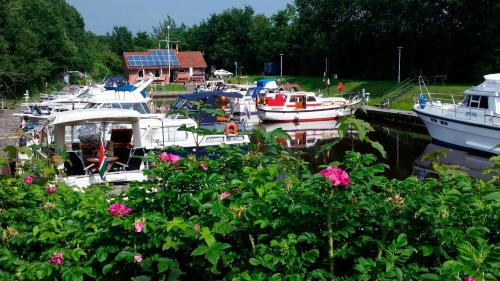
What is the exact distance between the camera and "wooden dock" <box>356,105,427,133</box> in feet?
103

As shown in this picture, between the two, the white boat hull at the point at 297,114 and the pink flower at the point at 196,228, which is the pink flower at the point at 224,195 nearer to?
the pink flower at the point at 196,228

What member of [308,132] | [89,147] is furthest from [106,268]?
[308,132]

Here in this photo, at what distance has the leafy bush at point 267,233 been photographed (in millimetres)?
3402

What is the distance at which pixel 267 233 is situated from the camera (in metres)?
3.79

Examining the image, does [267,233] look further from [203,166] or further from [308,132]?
[308,132]

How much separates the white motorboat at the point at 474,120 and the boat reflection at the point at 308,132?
5225mm

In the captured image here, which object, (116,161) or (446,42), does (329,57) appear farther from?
(116,161)

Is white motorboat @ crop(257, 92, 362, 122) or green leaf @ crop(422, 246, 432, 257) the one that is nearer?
green leaf @ crop(422, 246, 432, 257)

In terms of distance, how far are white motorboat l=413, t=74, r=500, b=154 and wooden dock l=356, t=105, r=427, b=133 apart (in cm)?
567

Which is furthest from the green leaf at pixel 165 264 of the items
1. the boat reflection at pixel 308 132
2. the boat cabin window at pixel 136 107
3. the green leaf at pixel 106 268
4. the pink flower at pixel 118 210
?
the boat reflection at pixel 308 132

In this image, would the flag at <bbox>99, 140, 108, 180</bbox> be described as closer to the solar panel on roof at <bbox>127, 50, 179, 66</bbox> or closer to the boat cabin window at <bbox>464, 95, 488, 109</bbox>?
the boat cabin window at <bbox>464, 95, 488, 109</bbox>

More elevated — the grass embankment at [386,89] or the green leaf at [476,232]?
the green leaf at [476,232]

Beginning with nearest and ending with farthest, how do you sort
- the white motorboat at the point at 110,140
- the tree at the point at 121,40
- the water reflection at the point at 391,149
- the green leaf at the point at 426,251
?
the green leaf at the point at 426,251
the white motorboat at the point at 110,140
the water reflection at the point at 391,149
the tree at the point at 121,40

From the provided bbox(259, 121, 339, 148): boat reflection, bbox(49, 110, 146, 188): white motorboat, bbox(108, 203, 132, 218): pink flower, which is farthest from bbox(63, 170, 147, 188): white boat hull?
bbox(259, 121, 339, 148): boat reflection
